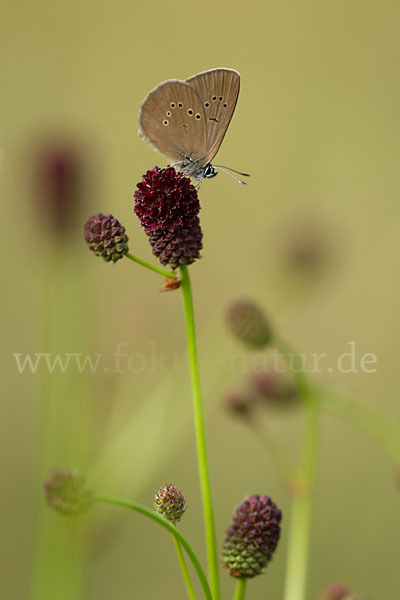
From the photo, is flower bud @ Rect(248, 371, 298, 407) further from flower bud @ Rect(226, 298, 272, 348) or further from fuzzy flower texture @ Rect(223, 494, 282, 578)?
A: fuzzy flower texture @ Rect(223, 494, 282, 578)

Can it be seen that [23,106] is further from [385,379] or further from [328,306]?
[385,379]

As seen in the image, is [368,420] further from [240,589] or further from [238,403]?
[240,589]

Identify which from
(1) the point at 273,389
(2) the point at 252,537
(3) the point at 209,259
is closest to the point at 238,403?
(1) the point at 273,389

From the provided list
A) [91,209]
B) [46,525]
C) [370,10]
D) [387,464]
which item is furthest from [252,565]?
[370,10]

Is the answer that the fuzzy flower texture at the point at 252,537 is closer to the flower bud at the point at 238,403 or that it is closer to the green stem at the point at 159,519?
the green stem at the point at 159,519

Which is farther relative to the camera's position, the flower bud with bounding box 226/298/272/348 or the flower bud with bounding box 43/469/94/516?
the flower bud with bounding box 226/298/272/348

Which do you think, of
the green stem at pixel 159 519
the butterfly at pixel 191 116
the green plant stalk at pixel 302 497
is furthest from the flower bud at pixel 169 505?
the butterfly at pixel 191 116

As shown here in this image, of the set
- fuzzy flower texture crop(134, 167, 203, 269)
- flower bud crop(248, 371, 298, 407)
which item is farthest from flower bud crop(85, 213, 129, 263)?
flower bud crop(248, 371, 298, 407)
